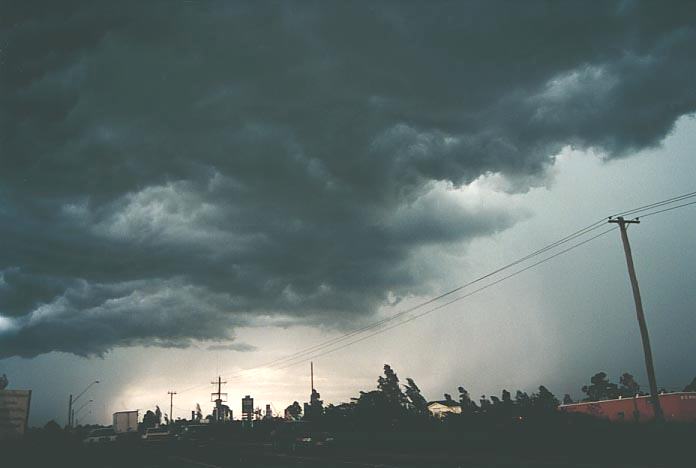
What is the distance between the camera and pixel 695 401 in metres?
72.2

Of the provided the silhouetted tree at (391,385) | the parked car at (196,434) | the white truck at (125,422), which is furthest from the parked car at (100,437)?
the silhouetted tree at (391,385)

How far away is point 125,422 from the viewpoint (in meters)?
69.1

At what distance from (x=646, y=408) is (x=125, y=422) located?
6613cm

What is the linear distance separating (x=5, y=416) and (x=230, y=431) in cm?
5217

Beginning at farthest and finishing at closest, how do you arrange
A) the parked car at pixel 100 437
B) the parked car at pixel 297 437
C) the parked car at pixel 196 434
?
the parked car at pixel 196 434
the parked car at pixel 100 437
the parked car at pixel 297 437

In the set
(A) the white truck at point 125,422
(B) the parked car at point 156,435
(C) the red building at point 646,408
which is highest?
(A) the white truck at point 125,422

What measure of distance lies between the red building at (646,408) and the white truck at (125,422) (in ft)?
170

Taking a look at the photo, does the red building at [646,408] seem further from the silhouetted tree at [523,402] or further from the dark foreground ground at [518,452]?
the dark foreground ground at [518,452]

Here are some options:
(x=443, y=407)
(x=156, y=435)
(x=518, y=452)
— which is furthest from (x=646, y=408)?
(x=443, y=407)

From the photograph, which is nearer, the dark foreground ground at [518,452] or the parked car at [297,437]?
the dark foreground ground at [518,452]

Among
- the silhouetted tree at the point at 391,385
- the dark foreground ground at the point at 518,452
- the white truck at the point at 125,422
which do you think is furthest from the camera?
the silhouetted tree at the point at 391,385

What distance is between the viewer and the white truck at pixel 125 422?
226 feet

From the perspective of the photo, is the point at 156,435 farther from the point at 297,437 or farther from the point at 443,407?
the point at 443,407

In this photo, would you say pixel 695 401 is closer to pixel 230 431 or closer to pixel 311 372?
pixel 311 372
